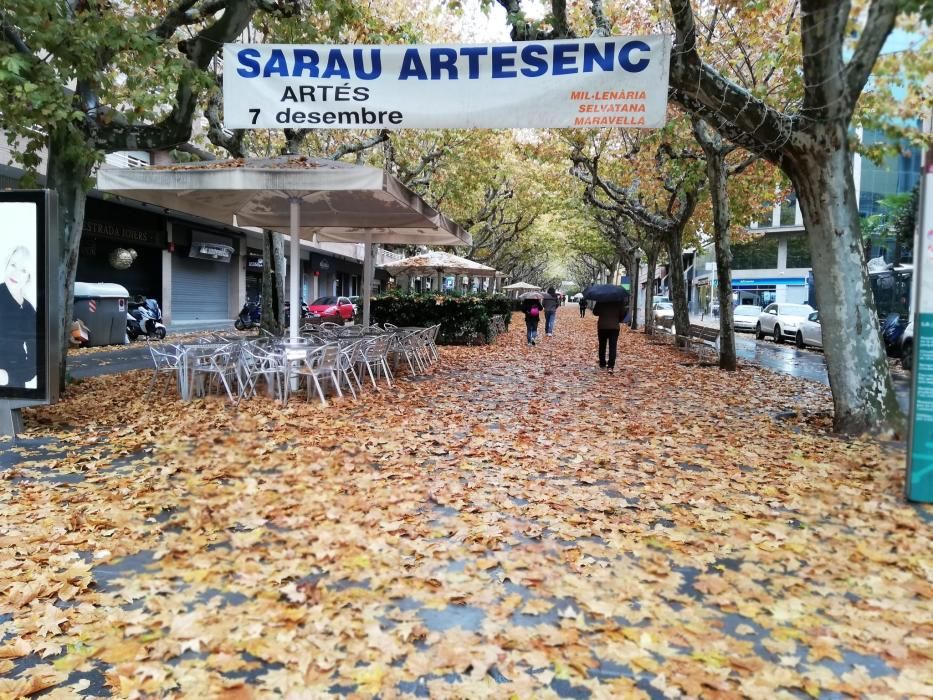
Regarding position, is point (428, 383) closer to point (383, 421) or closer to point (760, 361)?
point (383, 421)

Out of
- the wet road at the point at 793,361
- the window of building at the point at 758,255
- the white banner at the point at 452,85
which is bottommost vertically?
the wet road at the point at 793,361

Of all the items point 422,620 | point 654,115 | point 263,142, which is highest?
point 263,142

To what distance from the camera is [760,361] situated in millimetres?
16234

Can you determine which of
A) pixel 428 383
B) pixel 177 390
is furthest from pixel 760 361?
pixel 177 390

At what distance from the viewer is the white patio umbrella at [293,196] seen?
7.57 metres

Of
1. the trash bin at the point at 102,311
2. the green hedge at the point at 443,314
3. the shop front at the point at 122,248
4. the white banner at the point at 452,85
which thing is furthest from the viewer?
the shop front at the point at 122,248

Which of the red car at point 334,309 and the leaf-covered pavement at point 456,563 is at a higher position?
the red car at point 334,309

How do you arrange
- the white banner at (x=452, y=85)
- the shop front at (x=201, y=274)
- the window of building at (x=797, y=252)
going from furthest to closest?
the window of building at (x=797, y=252)
the shop front at (x=201, y=274)
the white banner at (x=452, y=85)

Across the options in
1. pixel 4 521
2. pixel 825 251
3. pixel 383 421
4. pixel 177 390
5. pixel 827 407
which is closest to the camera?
pixel 4 521

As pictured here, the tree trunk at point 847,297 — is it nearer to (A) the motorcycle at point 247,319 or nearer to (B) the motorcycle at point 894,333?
(B) the motorcycle at point 894,333

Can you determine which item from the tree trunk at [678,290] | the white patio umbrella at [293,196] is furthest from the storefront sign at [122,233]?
the tree trunk at [678,290]

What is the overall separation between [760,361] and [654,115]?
38.0 ft

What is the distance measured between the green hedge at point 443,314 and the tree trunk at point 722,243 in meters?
6.58

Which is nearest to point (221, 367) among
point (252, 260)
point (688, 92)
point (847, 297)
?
point (688, 92)
